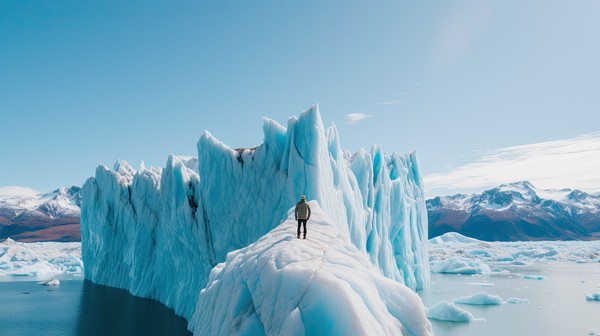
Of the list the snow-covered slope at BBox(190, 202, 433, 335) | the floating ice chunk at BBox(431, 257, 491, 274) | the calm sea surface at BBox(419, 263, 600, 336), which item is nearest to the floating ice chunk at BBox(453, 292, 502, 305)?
the calm sea surface at BBox(419, 263, 600, 336)

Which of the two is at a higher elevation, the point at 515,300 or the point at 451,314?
the point at 451,314

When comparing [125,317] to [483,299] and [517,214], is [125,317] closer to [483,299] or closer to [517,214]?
[483,299]

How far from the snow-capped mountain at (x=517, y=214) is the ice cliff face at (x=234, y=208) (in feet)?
332

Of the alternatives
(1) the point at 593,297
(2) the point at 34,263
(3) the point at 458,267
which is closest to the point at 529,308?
(1) the point at 593,297

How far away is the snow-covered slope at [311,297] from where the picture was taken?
4.87 metres

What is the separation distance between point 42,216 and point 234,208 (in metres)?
130

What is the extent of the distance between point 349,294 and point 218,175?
609 inches

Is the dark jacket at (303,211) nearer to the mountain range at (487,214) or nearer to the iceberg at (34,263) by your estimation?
the iceberg at (34,263)

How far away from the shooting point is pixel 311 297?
4.98m

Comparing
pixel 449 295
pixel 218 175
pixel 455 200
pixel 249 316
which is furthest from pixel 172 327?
pixel 455 200

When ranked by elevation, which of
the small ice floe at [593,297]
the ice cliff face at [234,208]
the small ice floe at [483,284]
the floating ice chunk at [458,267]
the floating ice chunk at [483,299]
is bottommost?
the floating ice chunk at [458,267]

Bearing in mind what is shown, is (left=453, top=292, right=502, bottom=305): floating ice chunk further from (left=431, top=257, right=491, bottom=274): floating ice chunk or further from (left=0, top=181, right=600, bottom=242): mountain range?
(left=0, top=181, right=600, bottom=242): mountain range

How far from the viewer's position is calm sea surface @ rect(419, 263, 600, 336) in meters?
17.4

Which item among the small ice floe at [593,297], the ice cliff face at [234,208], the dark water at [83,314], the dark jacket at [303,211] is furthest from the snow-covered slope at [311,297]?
the small ice floe at [593,297]
